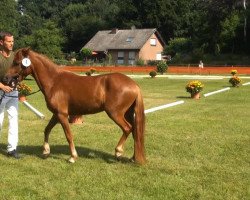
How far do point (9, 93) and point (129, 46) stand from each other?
2961 inches

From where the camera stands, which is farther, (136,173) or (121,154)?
(121,154)

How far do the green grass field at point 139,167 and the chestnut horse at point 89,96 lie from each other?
611mm

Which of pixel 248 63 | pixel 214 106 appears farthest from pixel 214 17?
pixel 214 106

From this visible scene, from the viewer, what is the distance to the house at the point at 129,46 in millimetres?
82500

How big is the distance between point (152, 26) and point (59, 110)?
87.9 metres

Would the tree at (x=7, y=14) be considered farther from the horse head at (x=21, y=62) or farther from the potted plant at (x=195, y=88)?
the horse head at (x=21, y=62)

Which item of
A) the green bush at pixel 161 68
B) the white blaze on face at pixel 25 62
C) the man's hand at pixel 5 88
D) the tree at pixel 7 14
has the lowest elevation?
the green bush at pixel 161 68

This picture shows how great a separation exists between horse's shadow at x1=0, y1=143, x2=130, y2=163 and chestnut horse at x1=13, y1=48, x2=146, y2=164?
38 centimetres

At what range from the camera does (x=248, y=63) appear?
6222 cm

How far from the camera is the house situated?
82.5 meters

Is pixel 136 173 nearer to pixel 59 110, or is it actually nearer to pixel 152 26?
pixel 59 110

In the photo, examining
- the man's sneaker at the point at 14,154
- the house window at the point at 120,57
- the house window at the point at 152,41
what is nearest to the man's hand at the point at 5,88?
the man's sneaker at the point at 14,154

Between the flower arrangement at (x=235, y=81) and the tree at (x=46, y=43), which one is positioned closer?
the flower arrangement at (x=235, y=81)

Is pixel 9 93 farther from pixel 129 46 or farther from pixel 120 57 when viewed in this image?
pixel 120 57
